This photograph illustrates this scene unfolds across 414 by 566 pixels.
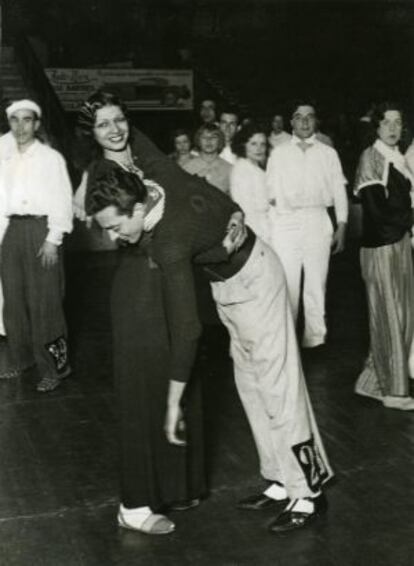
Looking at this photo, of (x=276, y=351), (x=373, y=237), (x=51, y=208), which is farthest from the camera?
(x=51, y=208)

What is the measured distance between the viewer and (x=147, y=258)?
11.3 ft

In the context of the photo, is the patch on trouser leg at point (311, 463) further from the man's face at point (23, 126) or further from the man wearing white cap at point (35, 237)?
the man's face at point (23, 126)

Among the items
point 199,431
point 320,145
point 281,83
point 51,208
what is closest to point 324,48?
point 281,83

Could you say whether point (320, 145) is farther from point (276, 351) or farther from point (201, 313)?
point (276, 351)

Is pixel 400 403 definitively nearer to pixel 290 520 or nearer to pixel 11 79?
pixel 290 520

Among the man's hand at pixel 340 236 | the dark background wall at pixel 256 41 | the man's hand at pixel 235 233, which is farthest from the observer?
the dark background wall at pixel 256 41

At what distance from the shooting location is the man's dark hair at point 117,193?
9.94ft

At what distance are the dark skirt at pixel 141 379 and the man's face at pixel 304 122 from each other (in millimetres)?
3043

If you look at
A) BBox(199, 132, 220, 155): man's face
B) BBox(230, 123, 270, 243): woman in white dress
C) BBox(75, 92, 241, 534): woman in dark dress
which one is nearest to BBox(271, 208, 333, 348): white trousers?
BBox(230, 123, 270, 243): woman in white dress

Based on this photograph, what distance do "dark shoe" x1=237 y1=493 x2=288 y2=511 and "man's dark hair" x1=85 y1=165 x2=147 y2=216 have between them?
1323 mm

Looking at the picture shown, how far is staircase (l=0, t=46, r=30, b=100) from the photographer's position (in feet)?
46.5

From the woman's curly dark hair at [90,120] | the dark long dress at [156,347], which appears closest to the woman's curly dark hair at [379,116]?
the woman's curly dark hair at [90,120]

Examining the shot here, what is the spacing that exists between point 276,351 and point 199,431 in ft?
1.62

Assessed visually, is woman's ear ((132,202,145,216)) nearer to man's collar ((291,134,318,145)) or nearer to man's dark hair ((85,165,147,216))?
man's dark hair ((85,165,147,216))
